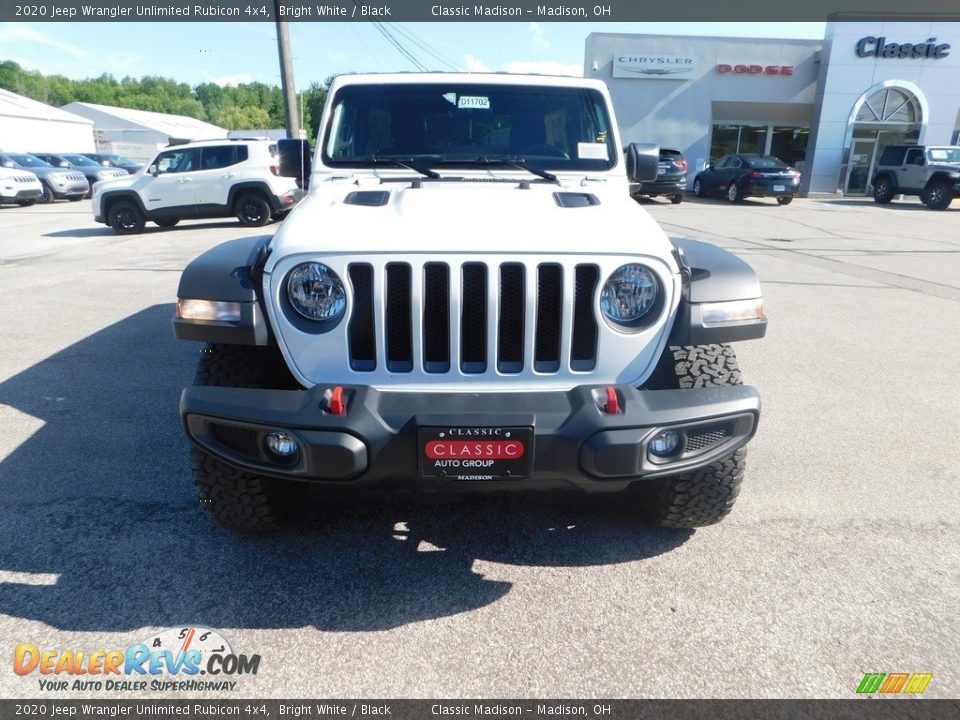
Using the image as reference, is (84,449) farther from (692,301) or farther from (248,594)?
(692,301)

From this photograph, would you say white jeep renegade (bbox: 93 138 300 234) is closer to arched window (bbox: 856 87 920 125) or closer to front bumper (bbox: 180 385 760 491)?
front bumper (bbox: 180 385 760 491)

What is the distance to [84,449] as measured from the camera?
3.67 meters

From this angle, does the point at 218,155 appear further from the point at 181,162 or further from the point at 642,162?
the point at 642,162

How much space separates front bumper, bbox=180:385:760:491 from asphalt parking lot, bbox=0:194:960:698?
565 millimetres

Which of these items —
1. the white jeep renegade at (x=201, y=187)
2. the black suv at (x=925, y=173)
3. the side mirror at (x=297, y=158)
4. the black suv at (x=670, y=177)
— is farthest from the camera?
the black suv at (x=670, y=177)

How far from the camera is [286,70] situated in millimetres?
16734

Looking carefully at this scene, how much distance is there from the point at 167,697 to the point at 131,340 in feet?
14.2

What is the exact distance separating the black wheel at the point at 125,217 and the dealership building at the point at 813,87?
1825 centimetres

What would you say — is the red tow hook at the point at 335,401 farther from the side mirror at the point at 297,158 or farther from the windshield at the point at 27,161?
the windshield at the point at 27,161

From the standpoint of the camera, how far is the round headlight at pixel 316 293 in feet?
7.47

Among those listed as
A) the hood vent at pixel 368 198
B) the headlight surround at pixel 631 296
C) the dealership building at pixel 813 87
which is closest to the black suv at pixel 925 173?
the dealership building at pixel 813 87

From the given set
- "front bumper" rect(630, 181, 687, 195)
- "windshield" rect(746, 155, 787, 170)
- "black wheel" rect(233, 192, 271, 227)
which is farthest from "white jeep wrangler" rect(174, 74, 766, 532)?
"windshield" rect(746, 155, 787, 170)

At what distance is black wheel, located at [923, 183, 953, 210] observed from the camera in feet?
63.9

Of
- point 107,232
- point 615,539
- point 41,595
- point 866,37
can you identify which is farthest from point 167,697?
point 866,37
